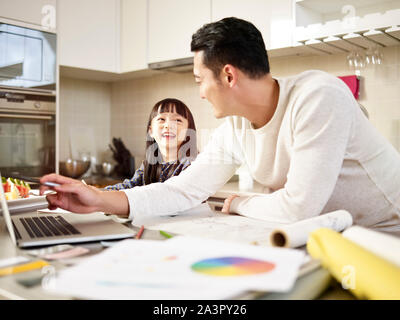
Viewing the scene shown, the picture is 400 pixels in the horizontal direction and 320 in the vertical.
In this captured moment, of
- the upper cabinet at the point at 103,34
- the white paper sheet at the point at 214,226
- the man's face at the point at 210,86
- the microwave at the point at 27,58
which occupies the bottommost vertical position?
the white paper sheet at the point at 214,226

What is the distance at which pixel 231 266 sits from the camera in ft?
1.73

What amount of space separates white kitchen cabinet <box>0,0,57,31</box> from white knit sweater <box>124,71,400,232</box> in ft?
6.50

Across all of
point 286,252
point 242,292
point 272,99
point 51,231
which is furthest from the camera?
point 272,99

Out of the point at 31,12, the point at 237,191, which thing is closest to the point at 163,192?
the point at 237,191

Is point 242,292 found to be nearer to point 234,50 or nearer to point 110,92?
point 234,50

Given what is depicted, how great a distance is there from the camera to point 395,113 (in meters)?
2.29

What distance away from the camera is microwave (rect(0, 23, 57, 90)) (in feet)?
8.71

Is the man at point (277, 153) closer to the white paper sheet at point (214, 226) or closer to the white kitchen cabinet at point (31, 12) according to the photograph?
the white paper sheet at point (214, 226)

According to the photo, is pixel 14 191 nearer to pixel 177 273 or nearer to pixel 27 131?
pixel 177 273

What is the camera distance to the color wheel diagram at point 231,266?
508 mm

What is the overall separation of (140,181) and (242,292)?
5.29 ft

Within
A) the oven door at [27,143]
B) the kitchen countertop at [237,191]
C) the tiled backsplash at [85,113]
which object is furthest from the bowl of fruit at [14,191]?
the tiled backsplash at [85,113]

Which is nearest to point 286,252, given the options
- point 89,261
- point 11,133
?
point 89,261

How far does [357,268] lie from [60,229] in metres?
0.63
